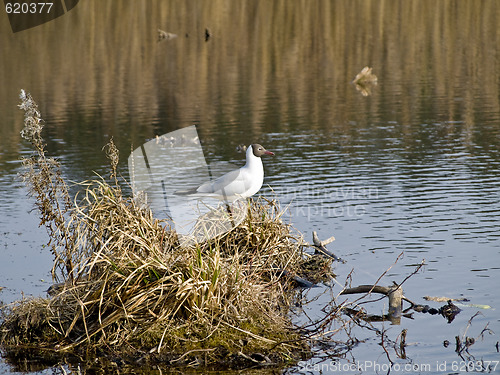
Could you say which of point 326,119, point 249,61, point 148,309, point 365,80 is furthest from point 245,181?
point 249,61

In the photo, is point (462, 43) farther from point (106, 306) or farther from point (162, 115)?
point (106, 306)

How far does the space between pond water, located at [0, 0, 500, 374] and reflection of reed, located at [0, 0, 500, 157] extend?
0.58ft

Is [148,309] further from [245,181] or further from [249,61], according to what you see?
[249,61]

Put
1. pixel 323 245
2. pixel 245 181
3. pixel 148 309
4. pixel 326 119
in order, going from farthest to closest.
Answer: pixel 326 119, pixel 323 245, pixel 245 181, pixel 148 309

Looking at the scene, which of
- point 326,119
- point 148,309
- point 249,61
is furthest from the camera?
point 249,61

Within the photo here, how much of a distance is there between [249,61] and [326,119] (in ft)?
56.2

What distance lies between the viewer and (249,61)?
150 ft

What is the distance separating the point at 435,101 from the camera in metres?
32.1

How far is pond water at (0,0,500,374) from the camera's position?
12320mm

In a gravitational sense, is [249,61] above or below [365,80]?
above

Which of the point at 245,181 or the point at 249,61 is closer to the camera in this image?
the point at 245,181

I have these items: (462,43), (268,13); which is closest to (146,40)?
(268,13)

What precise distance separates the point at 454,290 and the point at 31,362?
5933 mm

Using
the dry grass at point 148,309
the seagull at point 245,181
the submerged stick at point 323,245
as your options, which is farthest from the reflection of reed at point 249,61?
the dry grass at point 148,309
